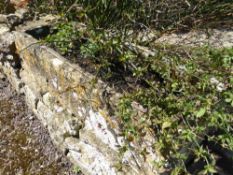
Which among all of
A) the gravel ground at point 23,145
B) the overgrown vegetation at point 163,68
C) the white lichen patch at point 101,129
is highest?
the overgrown vegetation at point 163,68

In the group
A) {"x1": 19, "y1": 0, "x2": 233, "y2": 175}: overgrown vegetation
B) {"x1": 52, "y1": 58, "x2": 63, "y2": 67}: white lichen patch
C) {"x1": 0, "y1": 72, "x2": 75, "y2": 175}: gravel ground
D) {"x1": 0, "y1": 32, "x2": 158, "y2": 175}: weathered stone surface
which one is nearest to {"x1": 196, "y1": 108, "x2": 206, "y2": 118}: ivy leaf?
{"x1": 19, "y1": 0, "x2": 233, "y2": 175}: overgrown vegetation

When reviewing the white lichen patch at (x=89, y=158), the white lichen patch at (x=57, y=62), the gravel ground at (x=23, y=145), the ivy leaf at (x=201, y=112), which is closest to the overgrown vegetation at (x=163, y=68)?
the ivy leaf at (x=201, y=112)

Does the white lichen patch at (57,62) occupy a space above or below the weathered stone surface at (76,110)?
above

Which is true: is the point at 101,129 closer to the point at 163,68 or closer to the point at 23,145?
the point at 163,68

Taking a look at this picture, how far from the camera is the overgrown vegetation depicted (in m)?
2.06

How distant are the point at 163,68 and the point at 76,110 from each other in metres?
0.67

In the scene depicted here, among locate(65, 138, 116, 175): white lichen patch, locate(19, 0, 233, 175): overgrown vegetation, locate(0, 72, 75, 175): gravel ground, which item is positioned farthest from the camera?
locate(0, 72, 75, 175): gravel ground

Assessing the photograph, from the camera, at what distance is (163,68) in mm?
2377

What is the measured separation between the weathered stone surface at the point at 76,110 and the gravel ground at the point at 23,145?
0.09 m

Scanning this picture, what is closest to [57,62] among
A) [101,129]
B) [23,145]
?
[101,129]

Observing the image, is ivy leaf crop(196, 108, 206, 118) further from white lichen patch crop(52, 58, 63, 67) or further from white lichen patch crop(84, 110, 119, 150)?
white lichen patch crop(52, 58, 63, 67)

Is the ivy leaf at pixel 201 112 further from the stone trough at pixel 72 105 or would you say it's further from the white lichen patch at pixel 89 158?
the white lichen patch at pixel 89 158

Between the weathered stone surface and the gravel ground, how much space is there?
0.09 metres

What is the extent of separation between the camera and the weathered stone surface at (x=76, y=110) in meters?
2.36
